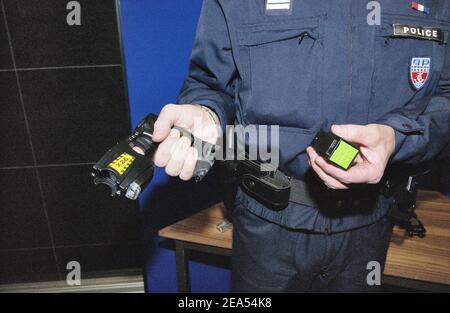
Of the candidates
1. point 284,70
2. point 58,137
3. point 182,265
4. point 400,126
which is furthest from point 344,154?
point 58,137

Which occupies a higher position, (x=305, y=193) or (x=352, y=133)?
(x=352, y=133)

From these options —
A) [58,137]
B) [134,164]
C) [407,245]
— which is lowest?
[407,245]

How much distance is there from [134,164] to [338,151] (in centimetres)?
41

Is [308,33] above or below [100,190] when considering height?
above

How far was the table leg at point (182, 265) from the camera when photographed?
4.42ft

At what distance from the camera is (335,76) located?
82 centimetres

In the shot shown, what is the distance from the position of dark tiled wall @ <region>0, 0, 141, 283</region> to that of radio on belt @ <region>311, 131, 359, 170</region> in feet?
3.91

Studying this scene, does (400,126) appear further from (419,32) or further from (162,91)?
(162,91)

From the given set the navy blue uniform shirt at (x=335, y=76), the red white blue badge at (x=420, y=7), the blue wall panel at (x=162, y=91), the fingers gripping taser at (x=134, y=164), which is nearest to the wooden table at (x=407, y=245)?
the blue wall panel at (x=162, y=91)

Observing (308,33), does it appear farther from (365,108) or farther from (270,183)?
→ (270,183)

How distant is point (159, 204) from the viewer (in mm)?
1683

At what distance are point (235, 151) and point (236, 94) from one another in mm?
163
